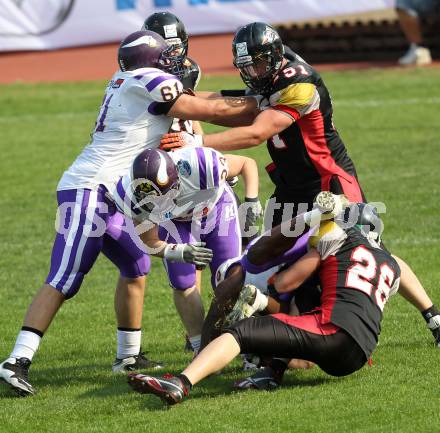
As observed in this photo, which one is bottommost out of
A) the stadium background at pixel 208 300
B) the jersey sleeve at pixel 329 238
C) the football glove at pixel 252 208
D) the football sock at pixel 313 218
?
the stadium background at pixel 208 300

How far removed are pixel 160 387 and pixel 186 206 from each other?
1.36 metres

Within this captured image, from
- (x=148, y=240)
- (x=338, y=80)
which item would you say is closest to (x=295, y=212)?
(x=148, y=240)

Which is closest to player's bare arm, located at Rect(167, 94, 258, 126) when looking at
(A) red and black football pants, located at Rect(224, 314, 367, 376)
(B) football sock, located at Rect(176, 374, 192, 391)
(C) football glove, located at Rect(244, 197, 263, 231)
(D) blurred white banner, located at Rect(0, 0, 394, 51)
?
(C) football glove, located at Rect(244, 197, 263, 231)

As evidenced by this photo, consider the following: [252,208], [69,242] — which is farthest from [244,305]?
[252,208]

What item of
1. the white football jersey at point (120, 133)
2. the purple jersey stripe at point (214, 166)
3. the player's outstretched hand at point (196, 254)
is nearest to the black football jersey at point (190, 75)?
the white football jersey at point (120, 133)

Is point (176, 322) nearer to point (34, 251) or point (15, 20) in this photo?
point (34, 251)

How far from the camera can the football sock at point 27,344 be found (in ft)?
20.5

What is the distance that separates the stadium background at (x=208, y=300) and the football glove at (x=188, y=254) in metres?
0.68

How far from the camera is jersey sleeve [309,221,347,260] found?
19.9 ft

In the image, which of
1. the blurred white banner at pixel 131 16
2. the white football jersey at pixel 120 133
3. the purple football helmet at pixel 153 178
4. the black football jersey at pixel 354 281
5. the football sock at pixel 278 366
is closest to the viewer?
the black football jersey at pixel 354 281

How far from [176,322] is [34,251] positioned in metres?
2.71

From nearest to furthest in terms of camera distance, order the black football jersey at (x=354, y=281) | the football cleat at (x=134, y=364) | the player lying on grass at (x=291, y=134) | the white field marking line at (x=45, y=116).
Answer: the black football jersey at (x=354, y=281), the player lying on grass at (x=291, y=134), the football cleat at (x=134, y=364), the white field marking line at (x=45, y=116)

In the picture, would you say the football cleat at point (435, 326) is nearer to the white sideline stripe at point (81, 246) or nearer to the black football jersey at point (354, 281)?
the black football jersey at point (354, 281)

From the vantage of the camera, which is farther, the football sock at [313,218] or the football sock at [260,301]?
the football sock at [260,301]
